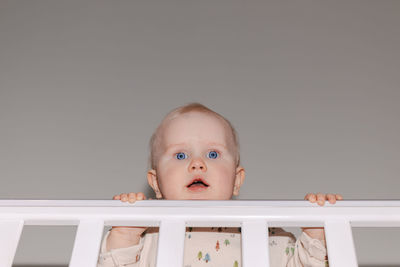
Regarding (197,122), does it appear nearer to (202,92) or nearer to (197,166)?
(197,166)

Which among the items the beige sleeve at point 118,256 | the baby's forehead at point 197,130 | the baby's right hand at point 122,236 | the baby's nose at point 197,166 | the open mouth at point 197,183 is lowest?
the beige sleeve at point 118,256

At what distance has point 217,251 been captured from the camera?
28.5 inches

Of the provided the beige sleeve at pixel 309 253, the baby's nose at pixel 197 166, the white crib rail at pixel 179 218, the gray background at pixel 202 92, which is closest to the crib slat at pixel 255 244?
the white crib rail at pixel 179 218

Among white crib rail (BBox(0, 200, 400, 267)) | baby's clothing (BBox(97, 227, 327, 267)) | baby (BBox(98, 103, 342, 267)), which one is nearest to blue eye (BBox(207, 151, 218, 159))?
baby (BBox(98, 103, 342, 267))

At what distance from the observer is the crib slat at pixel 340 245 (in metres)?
0.38

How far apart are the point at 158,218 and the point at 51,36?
124 centimetres

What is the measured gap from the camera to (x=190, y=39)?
1.49 metres

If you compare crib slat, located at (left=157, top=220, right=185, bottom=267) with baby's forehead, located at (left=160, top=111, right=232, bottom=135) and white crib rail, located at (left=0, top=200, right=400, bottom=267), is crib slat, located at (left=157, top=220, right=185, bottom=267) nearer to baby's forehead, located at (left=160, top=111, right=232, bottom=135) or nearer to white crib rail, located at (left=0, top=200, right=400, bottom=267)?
white crib rail, located at (left=0, top=200, right=400, bottom=267)

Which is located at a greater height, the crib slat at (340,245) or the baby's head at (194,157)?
the baby's head at (194,157)

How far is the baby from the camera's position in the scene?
0.65 m

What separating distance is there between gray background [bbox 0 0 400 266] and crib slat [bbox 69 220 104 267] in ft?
2.31

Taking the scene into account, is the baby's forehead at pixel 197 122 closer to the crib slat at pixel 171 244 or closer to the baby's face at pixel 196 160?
the baby's face at pixel 196 160

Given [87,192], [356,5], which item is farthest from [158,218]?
[356,5]

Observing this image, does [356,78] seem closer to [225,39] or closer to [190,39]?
[225,39]
